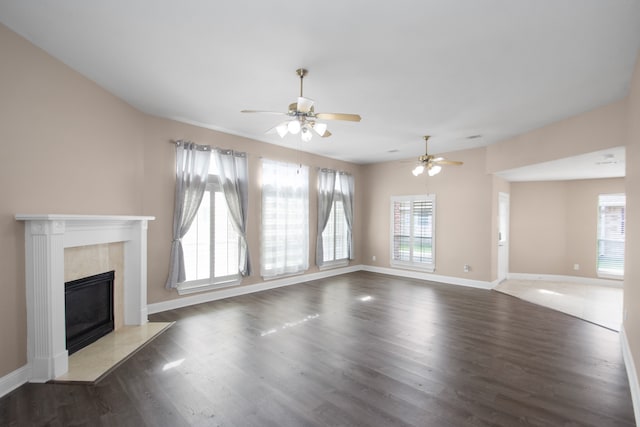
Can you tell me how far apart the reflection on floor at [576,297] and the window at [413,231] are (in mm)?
1721

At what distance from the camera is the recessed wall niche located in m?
3.24

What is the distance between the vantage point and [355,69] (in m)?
3.12

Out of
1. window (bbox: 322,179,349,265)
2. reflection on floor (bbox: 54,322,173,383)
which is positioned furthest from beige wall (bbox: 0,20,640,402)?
window (bbox: 322,179,349,265)

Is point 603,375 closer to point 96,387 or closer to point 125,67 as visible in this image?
point 96,387

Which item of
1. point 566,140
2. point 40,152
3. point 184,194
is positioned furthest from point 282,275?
point 566,140

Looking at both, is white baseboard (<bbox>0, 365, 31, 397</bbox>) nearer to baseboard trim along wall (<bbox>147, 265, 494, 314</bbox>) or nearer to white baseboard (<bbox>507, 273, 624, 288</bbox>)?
baseboard trim along wall (<bbox>147, 265, 494, 314</bbox>)

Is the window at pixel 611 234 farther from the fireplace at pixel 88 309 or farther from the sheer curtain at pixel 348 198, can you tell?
the fireplace at pixel 88 309

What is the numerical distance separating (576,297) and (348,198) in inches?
207

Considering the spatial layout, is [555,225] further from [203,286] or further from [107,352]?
[107,352]

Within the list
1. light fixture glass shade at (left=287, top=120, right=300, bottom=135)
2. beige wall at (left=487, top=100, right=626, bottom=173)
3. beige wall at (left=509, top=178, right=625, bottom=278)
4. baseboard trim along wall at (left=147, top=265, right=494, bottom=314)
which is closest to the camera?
light fixture glass shade at (left=287, top=120, right=300, bottom=135)

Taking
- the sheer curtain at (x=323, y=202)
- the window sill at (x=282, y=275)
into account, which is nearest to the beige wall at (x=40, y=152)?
the window sill at (x=282, y=275)

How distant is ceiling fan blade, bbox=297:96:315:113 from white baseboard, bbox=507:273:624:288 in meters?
7.32

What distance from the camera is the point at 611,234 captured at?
22.3 ft

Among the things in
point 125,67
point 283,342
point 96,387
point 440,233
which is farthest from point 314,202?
point 96,387
